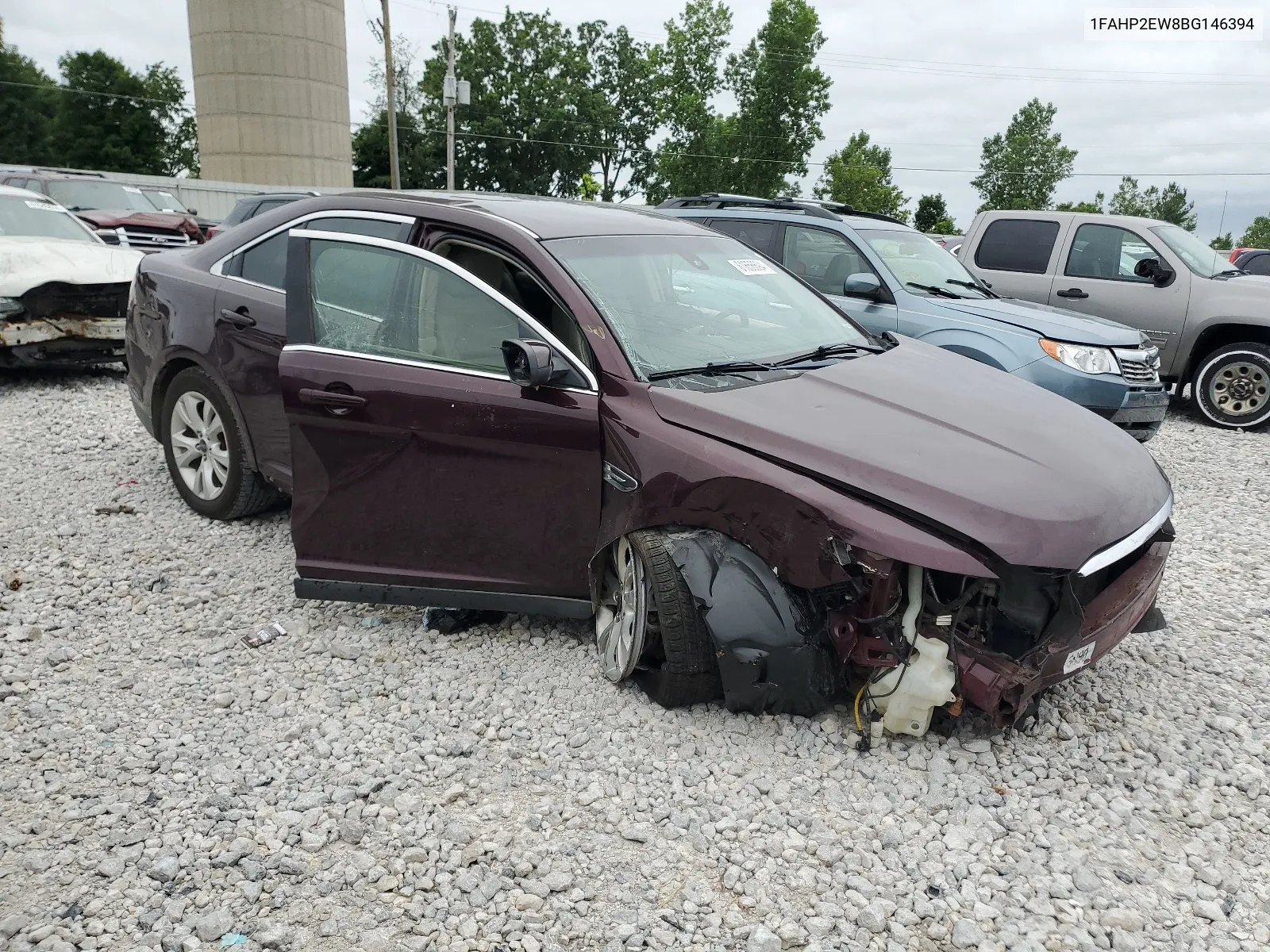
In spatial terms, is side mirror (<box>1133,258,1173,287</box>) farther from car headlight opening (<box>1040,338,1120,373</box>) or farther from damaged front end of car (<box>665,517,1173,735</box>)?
damaged front end of car (<box>665,517,1173,735</box>)

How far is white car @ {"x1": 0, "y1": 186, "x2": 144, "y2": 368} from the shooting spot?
8109 mm

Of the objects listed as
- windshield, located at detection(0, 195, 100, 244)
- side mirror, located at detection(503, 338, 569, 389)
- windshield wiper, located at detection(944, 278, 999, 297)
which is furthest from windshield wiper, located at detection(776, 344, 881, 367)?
windshield, located at detection(0, 195, 100, 244)

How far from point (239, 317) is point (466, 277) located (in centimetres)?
159

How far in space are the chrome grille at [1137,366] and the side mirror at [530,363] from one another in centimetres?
521

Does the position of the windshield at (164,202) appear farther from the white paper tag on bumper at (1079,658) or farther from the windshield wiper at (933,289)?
the white paper tag on bumper at (1079,658)

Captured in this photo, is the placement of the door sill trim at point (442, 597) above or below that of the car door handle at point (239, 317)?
below

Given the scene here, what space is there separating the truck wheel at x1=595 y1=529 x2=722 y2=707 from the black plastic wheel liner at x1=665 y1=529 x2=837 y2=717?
2.7 inches

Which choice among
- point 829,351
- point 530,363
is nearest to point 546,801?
point 530,363

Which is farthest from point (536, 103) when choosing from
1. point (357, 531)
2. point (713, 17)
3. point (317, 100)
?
point (357, 531)

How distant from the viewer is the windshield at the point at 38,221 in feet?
29.9

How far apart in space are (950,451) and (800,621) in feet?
2.45

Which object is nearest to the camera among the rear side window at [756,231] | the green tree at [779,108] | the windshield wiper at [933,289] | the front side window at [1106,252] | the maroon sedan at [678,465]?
the maroon sedan at [678,465]

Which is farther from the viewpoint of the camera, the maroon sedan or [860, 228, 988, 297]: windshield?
[860, 228, 988, 297]: windshield

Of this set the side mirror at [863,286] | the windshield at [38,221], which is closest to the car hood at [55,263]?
the windshield at [38,221]
